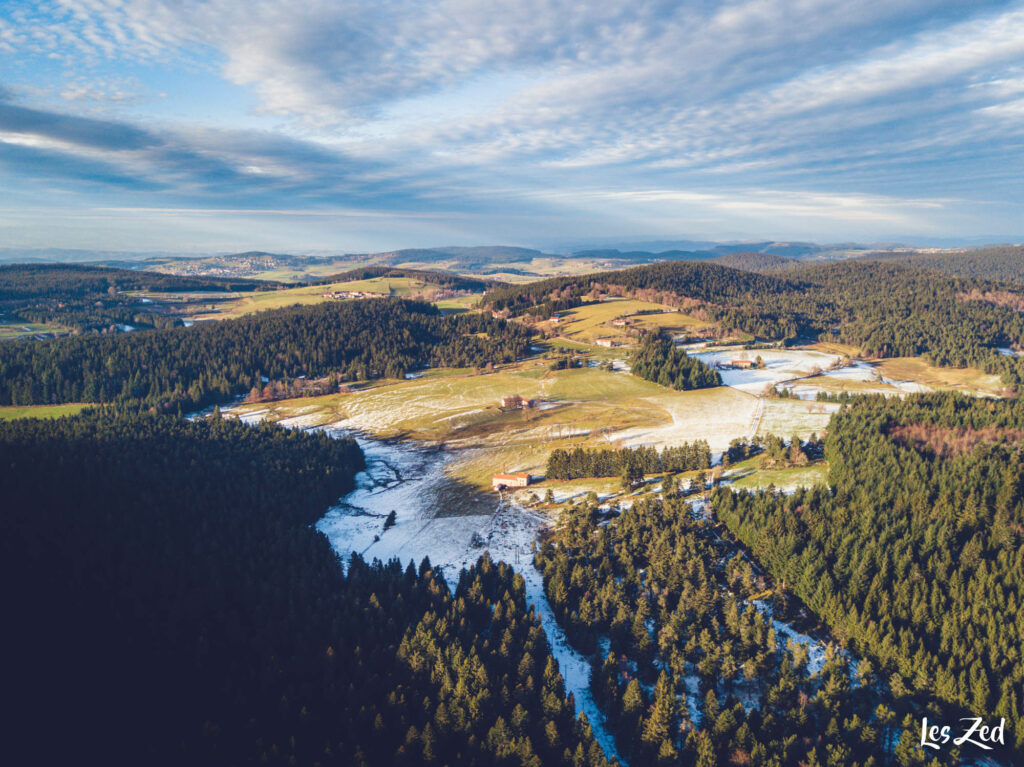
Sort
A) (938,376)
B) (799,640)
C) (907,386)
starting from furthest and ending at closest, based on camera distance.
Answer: (938,376), (907,386), (799,640)

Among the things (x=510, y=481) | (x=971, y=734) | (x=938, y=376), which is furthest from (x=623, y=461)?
(x=938, y=376)

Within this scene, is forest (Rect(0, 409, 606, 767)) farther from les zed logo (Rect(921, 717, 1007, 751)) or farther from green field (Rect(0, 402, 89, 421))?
green field (Rect(0, 402, 89, 421))

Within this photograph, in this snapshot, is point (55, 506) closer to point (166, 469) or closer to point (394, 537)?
point (166, 469)

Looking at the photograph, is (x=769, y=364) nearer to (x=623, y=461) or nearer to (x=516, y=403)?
(x=516, y=403)

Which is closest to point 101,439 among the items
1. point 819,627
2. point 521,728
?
point 521,728

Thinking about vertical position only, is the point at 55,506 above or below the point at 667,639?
above

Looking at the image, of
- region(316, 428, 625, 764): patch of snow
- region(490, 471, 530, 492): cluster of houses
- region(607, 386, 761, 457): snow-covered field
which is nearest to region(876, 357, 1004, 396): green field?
region(607, 386, 761, 457): snow-covered field

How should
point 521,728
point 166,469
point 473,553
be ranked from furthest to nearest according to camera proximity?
point 166,469 → point 473,553 → point 521,728
